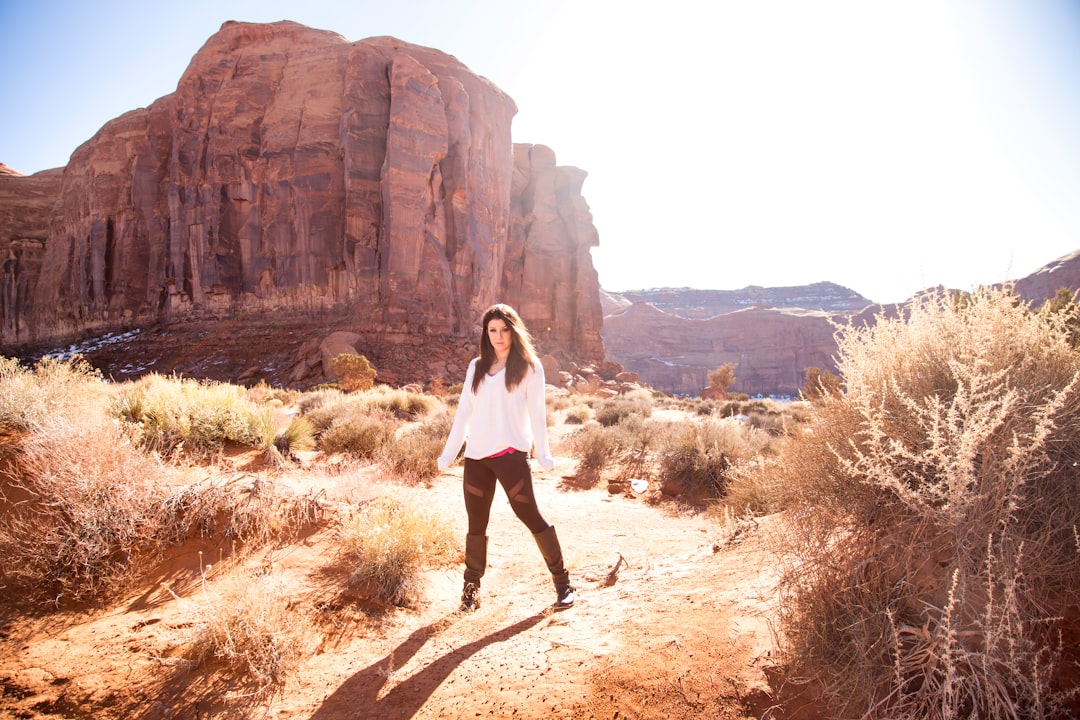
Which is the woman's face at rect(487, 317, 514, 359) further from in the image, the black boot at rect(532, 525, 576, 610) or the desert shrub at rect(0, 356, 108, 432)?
the desert shrub at rect(0, 356, 108, 432)

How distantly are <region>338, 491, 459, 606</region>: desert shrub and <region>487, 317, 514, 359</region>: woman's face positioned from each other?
159cm

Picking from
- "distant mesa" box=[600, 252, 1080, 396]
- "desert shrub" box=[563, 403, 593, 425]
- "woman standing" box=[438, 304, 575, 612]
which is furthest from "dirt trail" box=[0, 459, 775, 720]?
"distant mesa" box=[600, 252, 1080, 396]

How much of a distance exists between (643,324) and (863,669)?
279ft

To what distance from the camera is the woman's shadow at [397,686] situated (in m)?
2.23

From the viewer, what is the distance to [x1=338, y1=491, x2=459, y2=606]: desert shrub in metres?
3.47

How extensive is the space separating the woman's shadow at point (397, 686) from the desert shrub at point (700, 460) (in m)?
4.95

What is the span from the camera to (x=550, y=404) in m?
17.2

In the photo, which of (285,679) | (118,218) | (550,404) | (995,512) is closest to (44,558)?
(285,679)

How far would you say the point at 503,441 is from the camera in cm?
327

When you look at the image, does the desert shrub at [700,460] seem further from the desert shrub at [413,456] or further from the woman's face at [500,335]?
the woman's face at [500,335]

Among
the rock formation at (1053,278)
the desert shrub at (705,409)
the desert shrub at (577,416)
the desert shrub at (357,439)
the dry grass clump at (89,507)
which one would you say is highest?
the rock formation at (1053,278)

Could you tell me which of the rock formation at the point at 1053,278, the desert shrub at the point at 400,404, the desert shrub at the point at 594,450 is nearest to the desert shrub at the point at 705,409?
the desert shrub at the point at 400,404

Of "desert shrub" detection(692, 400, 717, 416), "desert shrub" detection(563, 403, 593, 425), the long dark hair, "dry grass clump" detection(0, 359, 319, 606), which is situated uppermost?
the long dark hair

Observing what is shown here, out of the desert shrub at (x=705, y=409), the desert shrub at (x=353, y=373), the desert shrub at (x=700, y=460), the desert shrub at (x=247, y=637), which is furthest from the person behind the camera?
the desert shrub at (x=705, y=409)
